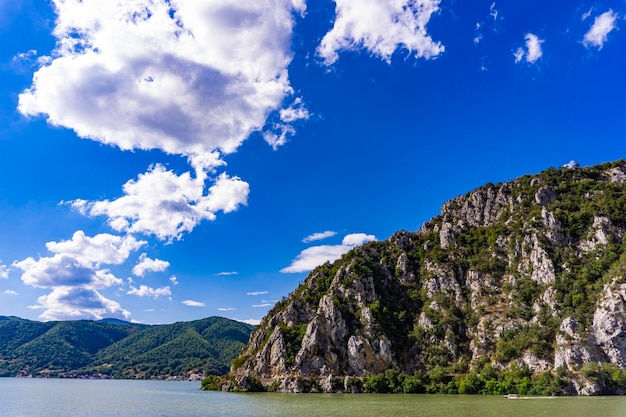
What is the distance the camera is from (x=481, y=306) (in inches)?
5374

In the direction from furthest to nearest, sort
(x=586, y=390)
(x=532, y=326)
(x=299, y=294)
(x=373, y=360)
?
(x=299, y=294) → (x=373, y=360) → (x=532, y=326) → (x=586, y=390)

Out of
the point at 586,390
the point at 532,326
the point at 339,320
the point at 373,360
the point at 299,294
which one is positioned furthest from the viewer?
the point at 299,294

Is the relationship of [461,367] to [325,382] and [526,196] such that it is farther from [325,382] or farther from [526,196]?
[526,196]

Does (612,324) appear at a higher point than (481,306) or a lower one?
lower

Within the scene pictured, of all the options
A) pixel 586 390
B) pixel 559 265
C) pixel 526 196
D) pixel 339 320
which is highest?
pixel 526 196

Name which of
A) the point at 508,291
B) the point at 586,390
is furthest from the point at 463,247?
the point at 586,390

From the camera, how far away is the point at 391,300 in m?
152

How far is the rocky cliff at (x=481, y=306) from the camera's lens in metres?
107

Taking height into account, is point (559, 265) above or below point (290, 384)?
above

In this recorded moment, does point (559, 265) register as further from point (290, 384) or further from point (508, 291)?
point (290, 384)

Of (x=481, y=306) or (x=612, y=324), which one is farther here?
(x=481, y=306)

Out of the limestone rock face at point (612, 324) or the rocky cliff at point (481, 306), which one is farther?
the rocky cliff at point (481, 306)

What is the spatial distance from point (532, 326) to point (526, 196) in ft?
189

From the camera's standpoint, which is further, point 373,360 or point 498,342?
point 373,360
